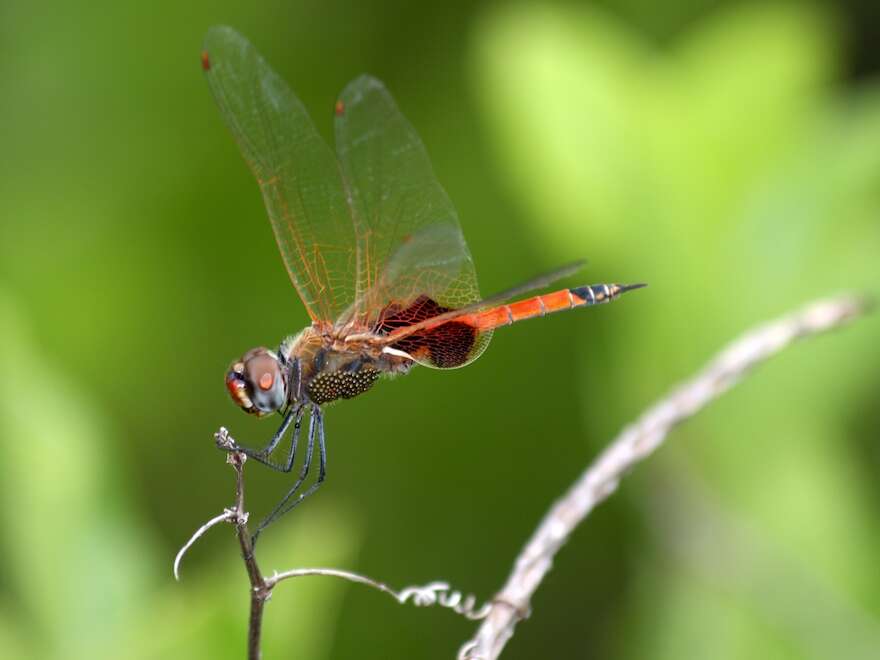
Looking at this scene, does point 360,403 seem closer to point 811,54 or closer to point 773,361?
point 773,361

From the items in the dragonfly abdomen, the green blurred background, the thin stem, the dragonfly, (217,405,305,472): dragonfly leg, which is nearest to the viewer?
the thin stem

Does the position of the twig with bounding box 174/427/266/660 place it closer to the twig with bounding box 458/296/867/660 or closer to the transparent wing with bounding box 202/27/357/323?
the twig with bounding box 458/296/867/660

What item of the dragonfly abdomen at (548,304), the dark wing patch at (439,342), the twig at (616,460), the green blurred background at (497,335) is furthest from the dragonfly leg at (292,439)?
the twig at (616,460)

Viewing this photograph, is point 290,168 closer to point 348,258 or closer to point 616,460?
point 348,258

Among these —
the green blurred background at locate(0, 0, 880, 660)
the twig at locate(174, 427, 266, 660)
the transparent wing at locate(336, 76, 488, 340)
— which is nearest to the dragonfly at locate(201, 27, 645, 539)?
the transparent wing at locate(336, 76, 488, 340)

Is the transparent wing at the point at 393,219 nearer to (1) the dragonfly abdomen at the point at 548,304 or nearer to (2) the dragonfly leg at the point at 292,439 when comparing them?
(1) the dragonfly abdomen at the point at 548,304

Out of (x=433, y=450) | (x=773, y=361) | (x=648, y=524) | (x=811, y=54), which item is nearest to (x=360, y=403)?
(x=433, y=450)
